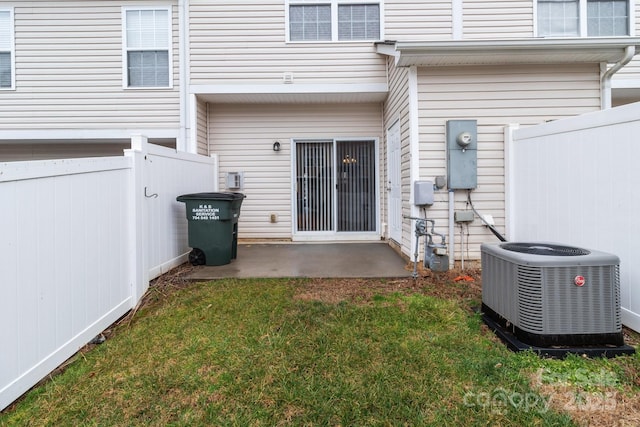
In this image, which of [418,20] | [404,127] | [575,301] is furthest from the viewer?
[418,20]

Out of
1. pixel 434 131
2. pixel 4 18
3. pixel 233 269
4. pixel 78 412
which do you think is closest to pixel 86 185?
pixel 78 412

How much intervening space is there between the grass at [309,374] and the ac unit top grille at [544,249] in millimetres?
746

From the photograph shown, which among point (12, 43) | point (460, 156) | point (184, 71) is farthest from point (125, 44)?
point (460, 156)

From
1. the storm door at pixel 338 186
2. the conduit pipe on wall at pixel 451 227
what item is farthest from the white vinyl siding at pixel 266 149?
the conduit pipe on wall at pixel 451 227

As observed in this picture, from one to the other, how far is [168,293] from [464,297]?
133 inches

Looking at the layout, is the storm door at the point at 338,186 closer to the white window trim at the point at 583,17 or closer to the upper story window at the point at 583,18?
the white window trim at the point at 583,17

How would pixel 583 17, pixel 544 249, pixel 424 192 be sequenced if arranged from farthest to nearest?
pixel 583 17 → pixel 424 192 → pixel 544 249

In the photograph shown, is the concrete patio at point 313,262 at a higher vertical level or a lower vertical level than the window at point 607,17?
lower

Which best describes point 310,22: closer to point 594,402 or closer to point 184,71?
point 184,71

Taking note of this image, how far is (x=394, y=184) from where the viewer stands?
6387 mm

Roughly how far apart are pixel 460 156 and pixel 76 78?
7.39 metres

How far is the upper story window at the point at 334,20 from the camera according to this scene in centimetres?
686

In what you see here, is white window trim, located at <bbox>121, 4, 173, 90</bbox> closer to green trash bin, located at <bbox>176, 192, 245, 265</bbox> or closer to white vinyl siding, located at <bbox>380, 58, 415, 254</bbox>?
green trash bin, located at <bbox>176, 192, 245, 265</bbox>

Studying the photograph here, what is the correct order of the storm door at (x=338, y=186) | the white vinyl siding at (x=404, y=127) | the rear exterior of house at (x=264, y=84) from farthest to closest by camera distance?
the storm door at (x=338, y=186), the rear exterior of house at (x=264, y=84), the white vinyl siding at (x=404, y=127)
